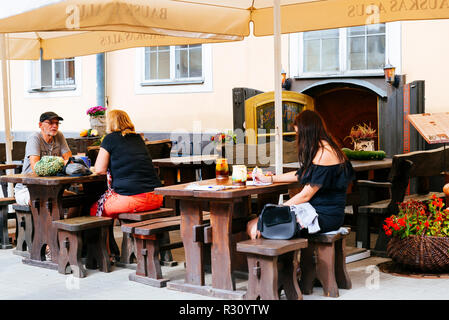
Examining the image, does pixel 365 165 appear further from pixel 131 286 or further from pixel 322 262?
pixel 131 286

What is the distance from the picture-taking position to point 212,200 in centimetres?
529

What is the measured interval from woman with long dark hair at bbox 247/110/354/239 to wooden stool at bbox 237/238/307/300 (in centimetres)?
26

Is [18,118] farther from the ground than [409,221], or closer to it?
farther from the ground

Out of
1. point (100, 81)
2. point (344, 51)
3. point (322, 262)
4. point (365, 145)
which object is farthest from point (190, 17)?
point (100, 81)

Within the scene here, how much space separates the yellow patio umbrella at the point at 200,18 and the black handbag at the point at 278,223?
1.18m

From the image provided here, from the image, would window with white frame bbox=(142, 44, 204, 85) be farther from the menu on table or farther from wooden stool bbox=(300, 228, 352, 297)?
wooden stool bbox=(300, 228, 352, 297)

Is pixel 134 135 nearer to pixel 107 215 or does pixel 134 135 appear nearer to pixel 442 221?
pixel 107 215

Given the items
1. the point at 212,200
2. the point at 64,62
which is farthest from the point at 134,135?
the point at 64,62

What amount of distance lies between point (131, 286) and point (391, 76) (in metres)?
4.96

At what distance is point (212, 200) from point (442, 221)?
2.25 meters


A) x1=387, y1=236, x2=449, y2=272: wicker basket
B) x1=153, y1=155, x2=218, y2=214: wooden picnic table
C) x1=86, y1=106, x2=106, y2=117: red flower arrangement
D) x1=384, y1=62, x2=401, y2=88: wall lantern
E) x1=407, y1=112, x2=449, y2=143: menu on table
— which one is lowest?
x1=387, y1=236, x2=449, y2=272: wicker basket

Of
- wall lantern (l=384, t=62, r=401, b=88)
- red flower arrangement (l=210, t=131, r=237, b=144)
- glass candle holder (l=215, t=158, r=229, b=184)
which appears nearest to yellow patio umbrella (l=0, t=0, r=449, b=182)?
glass candle holder (l=215, t=158, r=229, b=184)

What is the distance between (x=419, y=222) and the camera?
6109mm

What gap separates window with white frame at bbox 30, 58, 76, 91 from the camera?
14.5 metres
